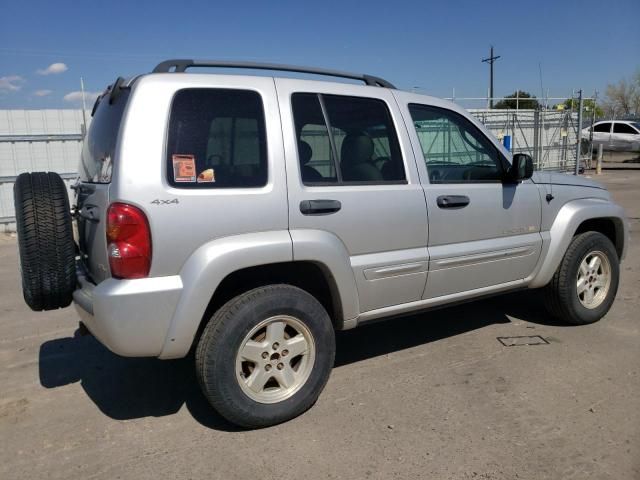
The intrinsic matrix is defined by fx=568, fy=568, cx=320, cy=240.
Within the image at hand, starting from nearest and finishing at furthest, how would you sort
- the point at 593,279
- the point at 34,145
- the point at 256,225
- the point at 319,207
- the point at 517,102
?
the point at 256,225 → the point at 319,207 → the point at 593,279 → the point at 34,145 → the point at 517,102

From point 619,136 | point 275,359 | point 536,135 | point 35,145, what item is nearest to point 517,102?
point 536,135

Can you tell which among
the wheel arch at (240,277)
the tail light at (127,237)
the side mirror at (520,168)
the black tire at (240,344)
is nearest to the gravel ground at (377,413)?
the black tire at (240,344)

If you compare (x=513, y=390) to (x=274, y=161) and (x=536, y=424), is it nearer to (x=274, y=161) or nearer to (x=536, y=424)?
(x=536, y=424)

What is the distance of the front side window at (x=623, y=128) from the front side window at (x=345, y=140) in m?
25.3

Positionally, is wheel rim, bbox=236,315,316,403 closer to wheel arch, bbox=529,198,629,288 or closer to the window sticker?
the window sticker

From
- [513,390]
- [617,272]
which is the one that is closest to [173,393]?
[513,390]

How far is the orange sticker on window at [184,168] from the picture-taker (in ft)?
9.32

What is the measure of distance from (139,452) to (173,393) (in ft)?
2.33

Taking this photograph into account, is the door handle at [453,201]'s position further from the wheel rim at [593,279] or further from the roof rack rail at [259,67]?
the wheel rim at [593,279]

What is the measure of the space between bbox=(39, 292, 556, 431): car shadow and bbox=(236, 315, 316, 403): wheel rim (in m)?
0.31

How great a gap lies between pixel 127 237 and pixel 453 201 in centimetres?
207

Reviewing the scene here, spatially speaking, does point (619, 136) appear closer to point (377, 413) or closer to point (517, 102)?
point (517, 102)

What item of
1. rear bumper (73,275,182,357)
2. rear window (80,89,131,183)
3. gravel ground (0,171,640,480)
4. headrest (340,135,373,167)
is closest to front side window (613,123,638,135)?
gravel ground (0,171,640,480)

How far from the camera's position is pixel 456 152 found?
160 inches
